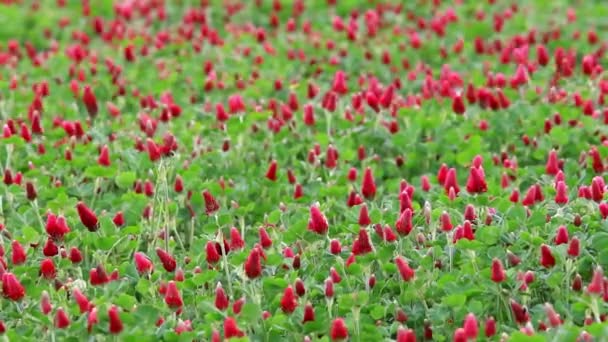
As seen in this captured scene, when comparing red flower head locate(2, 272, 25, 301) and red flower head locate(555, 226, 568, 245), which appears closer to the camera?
red flower head locate(2, 272, 25, 301)

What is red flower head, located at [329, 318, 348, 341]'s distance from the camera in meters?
4.30

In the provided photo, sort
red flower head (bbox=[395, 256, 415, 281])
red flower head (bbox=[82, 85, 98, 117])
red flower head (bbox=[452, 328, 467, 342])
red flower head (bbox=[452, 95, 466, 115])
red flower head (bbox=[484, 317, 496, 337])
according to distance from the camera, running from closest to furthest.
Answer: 1. red flower head (bbox=[452, 328, 467, 342])
2. red flower head (bbox=[484, 317, 496, 337])
3. red flower head (bbox=[395, 256, 415, 281])
4. red flower head (bbox=[452, 95, 466, 115])
5. red flower head (bbox=[82, 85, 98, 117])

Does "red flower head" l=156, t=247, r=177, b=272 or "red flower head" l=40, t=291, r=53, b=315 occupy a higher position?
"red flower head" l=40, t=291, r=53, b=315

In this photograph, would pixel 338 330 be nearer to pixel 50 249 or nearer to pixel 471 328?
pixel 471 328

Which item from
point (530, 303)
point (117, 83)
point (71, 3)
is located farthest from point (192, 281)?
point (71, 3)

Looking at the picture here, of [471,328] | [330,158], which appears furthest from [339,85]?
[471,328]

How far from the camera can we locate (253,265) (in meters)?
4.66

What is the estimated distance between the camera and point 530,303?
4809mm

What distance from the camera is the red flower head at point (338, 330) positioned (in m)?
4.30

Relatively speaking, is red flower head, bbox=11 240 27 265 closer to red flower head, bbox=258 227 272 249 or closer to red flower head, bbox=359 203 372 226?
red flower head, bbox=258 227 272 249

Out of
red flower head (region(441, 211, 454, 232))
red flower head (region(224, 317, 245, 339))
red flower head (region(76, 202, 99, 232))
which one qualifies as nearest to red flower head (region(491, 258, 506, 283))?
red flower head (region(441, 211, 454, 232))

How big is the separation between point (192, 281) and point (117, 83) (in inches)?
155

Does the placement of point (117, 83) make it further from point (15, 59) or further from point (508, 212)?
point (508, 212)

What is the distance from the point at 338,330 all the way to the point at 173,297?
661 mm
